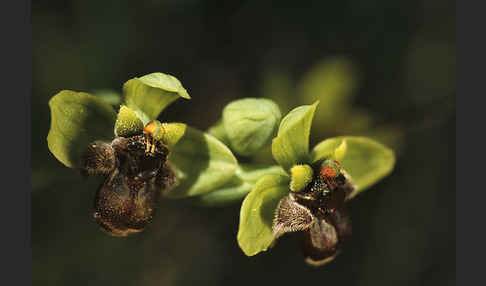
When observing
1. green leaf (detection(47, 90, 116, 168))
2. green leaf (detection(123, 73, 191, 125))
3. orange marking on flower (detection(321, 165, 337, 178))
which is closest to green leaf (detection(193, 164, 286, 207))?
orange marking on flower (detection(321, 165, 337, 178))

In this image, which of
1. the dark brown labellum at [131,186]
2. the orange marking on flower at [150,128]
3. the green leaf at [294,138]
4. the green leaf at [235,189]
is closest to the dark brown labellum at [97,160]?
the dark brown labellum at [131,186]

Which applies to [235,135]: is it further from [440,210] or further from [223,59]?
[440,210]

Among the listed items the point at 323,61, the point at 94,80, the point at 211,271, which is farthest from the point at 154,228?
the point at 323,61

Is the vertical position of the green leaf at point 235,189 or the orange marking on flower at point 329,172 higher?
the orange marking on flower at point 329,172

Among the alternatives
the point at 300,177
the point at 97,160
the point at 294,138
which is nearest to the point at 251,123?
the point at 294,138

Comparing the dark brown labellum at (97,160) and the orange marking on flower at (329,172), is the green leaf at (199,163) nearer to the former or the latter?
the dark brown labellum at (97,160)

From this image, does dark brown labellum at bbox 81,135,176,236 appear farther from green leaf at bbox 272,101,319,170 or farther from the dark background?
the dark background
